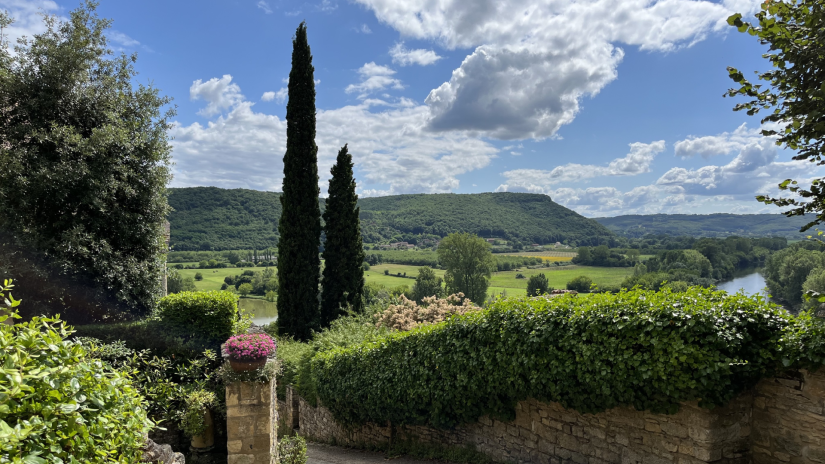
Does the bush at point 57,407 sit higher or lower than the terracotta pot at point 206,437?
higher

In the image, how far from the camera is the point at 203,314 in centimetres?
958

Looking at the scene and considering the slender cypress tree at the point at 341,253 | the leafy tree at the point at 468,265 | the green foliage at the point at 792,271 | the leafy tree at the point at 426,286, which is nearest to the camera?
the slender cypress tree at the point at 341,253

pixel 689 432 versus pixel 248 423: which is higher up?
pixel 689 432

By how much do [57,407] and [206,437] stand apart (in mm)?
5976

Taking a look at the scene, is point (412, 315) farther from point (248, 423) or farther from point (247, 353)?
point (247, 353)

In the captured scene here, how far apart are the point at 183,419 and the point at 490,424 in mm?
5037

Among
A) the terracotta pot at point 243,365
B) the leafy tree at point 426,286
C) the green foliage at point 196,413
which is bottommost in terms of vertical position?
the leafy tree at point 426,286

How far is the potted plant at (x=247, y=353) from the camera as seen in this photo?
5.93m

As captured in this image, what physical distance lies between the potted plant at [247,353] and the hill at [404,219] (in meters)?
48.6

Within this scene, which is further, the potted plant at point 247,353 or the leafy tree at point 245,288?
the leafy tree at point 245,288

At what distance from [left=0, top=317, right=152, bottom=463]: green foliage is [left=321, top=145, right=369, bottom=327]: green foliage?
1566cm

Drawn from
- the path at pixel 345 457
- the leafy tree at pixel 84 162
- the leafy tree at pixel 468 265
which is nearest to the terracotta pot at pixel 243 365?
the path at pixel 345 457

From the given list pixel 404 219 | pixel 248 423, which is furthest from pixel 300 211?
pixel 404 219

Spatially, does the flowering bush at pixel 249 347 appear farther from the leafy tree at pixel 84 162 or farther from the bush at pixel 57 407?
the leafy tree at pixel 84 162
